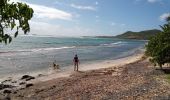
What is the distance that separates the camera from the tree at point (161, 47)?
29281 mm

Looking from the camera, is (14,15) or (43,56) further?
(43,56)

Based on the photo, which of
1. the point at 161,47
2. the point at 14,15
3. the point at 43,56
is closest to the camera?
the point at 14,15

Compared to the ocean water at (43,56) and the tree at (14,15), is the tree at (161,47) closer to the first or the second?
the ocean water at (43,56)

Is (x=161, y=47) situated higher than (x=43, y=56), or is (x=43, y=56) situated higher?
(x=161, y=47)

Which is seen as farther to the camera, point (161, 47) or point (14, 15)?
point (161, 47)

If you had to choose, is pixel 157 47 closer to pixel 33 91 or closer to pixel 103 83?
pixel 103 83

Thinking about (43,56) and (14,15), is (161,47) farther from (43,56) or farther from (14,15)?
(43,56)

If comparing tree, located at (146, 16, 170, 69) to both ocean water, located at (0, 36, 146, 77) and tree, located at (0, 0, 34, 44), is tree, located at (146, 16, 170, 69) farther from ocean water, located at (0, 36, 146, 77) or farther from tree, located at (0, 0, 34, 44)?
tree, located at (0, 0, 34, 44)

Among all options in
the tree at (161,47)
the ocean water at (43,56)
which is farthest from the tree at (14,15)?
the ocean water at (43,56)

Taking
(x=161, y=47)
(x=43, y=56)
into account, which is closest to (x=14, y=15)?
(x=161, y=47)

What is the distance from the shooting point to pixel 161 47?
29.5 meters

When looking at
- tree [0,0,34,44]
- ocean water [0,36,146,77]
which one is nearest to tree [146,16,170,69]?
ocean water [0,36,146,77]

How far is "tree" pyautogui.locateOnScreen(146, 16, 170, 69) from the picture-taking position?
96.1 ft

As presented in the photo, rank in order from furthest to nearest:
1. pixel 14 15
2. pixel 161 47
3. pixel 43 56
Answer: pixel 43 56, pixel 161 47, pixel 14 15
